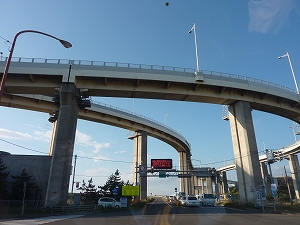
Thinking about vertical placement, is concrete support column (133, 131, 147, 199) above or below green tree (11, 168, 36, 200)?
above

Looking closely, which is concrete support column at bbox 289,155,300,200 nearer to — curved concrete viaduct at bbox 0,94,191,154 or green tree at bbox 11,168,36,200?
curved concrete viaduct at bbox 0,94,191,154

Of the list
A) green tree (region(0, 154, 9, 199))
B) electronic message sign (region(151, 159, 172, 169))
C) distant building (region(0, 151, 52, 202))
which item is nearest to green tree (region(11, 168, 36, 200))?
green tree (region(0, 154, 9, 199))

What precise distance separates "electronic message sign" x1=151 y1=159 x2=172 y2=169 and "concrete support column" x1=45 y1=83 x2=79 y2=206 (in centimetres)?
2743

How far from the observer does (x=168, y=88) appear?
30.1 m

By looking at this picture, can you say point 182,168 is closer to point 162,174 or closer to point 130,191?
point 162,174

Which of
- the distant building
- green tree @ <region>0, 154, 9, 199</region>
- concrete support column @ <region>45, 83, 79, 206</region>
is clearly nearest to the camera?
concrete support column @ <region>45, 83, 79, 206</region>

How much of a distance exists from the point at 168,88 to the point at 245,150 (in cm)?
1318

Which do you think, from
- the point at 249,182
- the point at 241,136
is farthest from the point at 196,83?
the point at 249,182

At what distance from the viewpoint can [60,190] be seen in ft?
77.1

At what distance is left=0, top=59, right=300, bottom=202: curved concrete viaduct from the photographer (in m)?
26.9

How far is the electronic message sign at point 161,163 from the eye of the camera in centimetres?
5069

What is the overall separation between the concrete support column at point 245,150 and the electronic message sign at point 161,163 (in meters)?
21.0

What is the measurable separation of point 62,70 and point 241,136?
2485cm

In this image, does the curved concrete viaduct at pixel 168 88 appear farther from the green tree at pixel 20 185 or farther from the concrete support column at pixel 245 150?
the green tree at pixel 20 185
